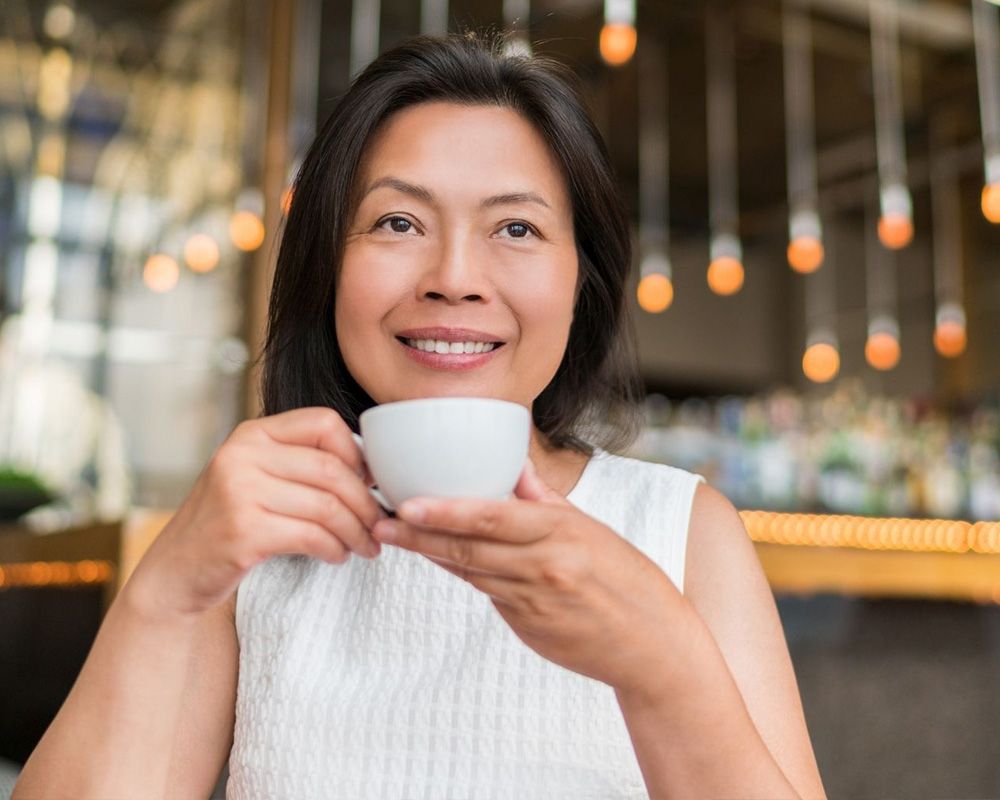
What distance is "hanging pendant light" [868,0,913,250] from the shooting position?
3975 millimetres

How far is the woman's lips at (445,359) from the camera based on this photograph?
84 cm

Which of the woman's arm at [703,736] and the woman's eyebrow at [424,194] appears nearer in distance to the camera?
the woman's arm at [703,736]

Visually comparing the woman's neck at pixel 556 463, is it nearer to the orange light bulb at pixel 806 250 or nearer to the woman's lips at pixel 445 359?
the woman's lips at pixel 445 359

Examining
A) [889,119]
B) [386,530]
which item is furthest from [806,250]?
[386,530]

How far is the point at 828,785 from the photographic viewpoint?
8.05ft

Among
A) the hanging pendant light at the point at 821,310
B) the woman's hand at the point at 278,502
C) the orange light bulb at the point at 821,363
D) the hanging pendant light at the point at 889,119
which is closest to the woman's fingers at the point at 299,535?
the woman's hand at the point at 278,502

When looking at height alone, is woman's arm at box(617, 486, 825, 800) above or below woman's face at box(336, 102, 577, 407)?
below

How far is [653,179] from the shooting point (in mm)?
7691

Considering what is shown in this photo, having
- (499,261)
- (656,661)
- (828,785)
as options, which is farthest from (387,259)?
(828,785)

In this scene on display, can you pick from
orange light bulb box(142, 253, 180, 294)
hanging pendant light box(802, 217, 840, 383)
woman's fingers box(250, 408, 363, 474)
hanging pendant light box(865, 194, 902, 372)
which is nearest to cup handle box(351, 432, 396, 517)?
woman's fingers box(250, 408, 363, 474)

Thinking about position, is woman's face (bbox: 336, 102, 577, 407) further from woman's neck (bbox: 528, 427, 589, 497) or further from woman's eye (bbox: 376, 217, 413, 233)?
woman's neck (bbox: 528, 427, 589, 497)

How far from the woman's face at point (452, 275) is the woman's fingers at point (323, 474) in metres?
0.26

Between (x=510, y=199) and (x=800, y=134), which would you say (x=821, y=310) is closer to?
(x=800, y=134)

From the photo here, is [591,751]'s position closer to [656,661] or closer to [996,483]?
[656,661]
